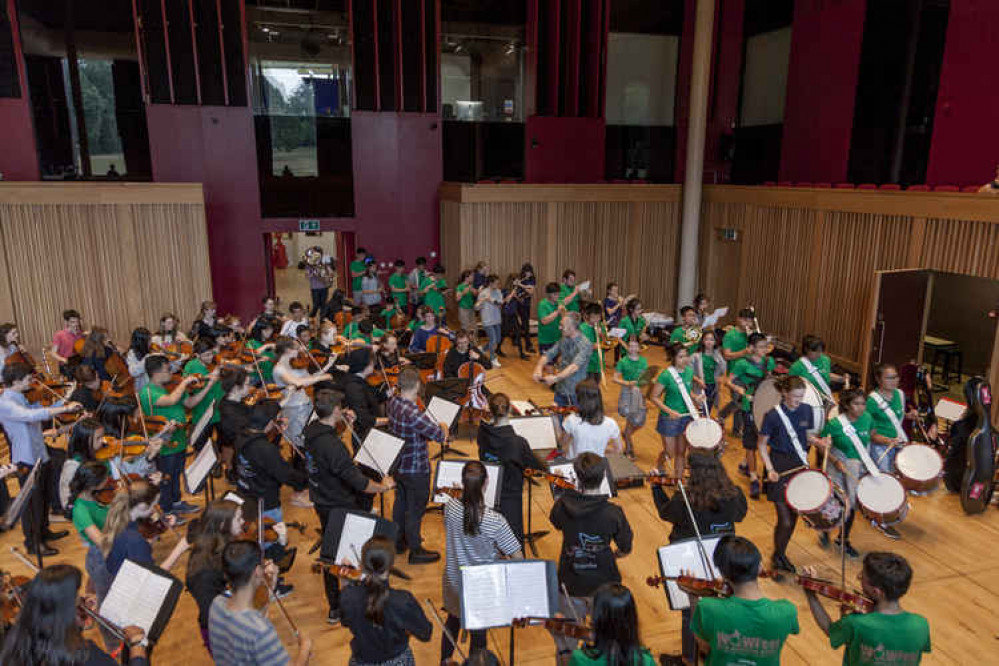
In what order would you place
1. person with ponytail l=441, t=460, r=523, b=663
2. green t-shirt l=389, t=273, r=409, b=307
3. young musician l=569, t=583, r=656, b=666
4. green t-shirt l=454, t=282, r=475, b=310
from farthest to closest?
green t-shirt l=389, t=273, r=409, b=307 < green t-shirt l=454, t=282, r=475, b=310 < person with ponytail l=441, t=460, r=523, b=663 < young musician l=569, t=583, r=656, b=666

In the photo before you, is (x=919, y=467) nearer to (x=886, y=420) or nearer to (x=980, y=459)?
(x=886, y=420)

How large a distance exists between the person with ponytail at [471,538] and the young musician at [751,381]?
4.34 metres

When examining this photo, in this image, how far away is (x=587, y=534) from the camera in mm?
4109

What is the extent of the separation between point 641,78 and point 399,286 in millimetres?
8910

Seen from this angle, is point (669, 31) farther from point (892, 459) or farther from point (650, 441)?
point (892, 459)

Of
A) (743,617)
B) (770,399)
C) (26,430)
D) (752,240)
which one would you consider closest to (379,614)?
(743,617)

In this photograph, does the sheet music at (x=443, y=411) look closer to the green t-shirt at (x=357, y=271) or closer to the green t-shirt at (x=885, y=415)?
the green t-shirt at (x=885, y=415)

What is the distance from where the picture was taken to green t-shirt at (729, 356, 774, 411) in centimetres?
761

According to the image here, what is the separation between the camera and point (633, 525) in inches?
266

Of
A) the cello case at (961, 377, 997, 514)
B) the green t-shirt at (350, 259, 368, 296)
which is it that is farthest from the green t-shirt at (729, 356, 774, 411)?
the green t-shirt at (350, 259, 368, 296)

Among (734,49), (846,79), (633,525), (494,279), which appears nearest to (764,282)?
(846,79)

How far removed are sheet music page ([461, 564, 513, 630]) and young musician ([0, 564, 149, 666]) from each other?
173 centimetres

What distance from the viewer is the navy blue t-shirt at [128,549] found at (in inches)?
156

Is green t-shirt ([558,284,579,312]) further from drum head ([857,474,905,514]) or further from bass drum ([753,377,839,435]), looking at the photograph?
drum head ([857,474,905,514])
